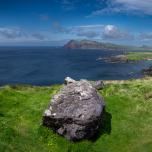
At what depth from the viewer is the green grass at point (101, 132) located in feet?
65.5

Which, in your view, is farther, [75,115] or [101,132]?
[101,132]

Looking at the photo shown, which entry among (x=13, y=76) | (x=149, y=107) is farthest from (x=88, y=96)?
(x=13, y=76)

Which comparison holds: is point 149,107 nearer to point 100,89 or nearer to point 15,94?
point 100,89

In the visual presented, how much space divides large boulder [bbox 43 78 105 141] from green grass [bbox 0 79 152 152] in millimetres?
611

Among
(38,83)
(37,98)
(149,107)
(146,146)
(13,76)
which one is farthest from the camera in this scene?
(13,76)

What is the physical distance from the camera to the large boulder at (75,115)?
20.6 meters

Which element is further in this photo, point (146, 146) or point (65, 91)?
point (65, 91)

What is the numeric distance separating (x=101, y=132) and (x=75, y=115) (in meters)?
3.01

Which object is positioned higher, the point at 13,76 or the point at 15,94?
the point at 15,94

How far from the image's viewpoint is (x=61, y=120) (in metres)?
20.9

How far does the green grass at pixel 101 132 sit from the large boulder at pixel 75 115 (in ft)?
2.01

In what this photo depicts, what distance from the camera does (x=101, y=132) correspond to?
22.3m

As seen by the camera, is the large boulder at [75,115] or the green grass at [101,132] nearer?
the green grass at [101,132]

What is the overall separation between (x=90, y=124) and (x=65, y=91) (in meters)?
3.67
